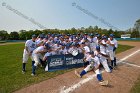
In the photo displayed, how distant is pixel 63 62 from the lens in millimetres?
10375

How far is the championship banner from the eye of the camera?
9.96m

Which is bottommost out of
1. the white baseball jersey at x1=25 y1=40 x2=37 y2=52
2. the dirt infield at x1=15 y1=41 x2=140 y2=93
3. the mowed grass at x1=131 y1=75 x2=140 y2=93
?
the mowed grass at x1=131 y1=75 x2=140 y2=93

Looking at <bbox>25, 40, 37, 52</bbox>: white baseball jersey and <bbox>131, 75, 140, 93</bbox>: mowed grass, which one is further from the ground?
<bbox>25, 40, 37, 52</bbox>: white baseball jersey

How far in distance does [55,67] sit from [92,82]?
9.53 feet

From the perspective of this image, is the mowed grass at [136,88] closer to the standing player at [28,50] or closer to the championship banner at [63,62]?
the championship banner at [63,62]

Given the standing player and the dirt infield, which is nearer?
the dirt infield

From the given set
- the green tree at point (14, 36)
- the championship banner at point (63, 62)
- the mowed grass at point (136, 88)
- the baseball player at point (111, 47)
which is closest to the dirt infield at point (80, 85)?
the mowed grass at point (136, 88)

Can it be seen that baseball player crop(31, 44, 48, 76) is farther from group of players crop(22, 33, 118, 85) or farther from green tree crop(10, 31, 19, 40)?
green tree crop(10, 31, 19, 40)

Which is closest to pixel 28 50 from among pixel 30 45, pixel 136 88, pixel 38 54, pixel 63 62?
pixel 30 45

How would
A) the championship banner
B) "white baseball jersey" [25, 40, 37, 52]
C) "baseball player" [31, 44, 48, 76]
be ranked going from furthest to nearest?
the championship banner
"white baseball jersey" [25, 40, 37, 52]
"baseball player" [31, 44, 48, 76]

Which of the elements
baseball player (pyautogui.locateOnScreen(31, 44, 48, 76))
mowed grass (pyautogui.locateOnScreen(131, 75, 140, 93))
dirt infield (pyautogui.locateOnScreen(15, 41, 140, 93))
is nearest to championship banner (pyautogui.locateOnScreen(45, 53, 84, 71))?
baseball player (pyautogui.locateOnScreen(31, 44, 48, 76))

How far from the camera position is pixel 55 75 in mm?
8992

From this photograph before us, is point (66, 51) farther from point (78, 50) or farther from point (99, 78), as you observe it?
point (99, 78)

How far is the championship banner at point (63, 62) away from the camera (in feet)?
32.7
